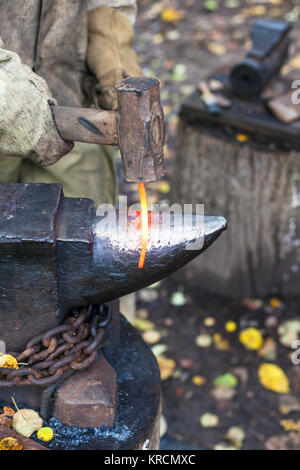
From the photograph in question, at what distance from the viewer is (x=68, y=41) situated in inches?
76.5

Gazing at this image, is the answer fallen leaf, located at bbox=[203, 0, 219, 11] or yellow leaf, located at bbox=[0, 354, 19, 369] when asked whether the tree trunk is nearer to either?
yellow leaf, located at bbox=[0, 354, 19, 369]

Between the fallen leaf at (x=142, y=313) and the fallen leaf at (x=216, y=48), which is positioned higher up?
the fallen leaf at (x=216, y=48)

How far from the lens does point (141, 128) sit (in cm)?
150

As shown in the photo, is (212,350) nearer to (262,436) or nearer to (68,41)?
→ (262,436)

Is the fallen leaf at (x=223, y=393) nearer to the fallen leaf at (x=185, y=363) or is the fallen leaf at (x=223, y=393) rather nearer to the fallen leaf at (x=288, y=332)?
the fallen leaf at (x=185, y=363)

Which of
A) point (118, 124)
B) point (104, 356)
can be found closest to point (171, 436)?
point (104, 356)

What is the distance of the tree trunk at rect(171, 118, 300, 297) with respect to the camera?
9.87 feet

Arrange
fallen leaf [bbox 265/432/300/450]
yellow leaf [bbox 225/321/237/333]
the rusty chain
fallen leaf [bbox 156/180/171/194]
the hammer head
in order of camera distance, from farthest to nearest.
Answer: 1. fallen leaf [bbox 156/180/171/194]
2. yellow leaf [bbox 225/321/237/333]
3. fallen leaf [bbox 265/432/300/450]
4. the rusty chain
5. the hammer head

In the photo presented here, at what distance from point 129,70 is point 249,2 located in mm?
4342

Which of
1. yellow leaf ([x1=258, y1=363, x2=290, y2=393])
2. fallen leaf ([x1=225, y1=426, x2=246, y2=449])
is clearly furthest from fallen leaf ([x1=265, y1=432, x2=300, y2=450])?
yellow leaf ([x1=258, y1=363, x2=290, y2=393])

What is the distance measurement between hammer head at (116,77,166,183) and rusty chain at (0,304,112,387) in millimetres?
448

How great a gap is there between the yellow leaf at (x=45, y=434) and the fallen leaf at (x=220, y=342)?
1720mm

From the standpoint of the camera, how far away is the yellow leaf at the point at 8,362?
5.31ft

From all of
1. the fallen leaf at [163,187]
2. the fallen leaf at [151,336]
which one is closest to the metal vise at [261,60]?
the fallen leaf at [163,187]
